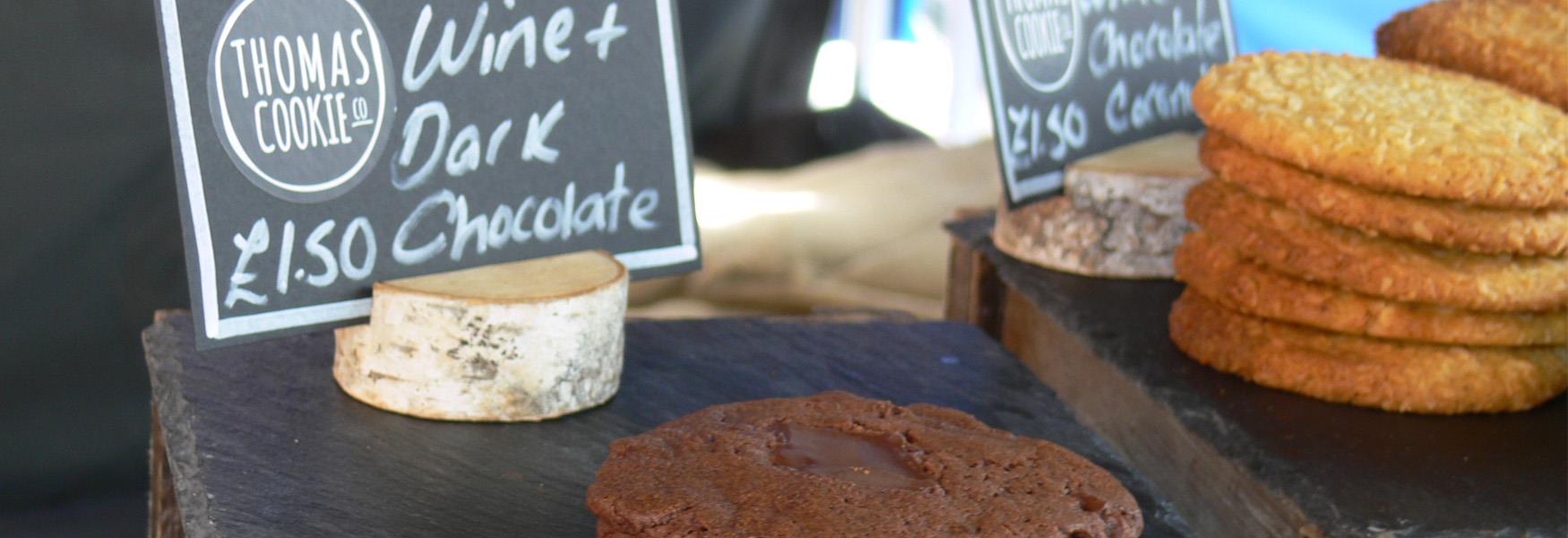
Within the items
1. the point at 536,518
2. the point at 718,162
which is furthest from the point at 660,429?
the point at 718,162

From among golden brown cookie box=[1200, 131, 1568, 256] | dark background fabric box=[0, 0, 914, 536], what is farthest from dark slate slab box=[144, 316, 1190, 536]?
dark background fabric box=[0, 0, 914, 536]

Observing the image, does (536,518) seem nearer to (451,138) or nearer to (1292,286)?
(451,138)

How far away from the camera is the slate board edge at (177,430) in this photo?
1.31m

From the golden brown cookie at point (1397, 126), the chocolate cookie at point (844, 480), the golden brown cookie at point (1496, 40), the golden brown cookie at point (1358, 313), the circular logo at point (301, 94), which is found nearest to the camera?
the chocolate cookie at point (844, 480)

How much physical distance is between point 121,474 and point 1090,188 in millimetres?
1806

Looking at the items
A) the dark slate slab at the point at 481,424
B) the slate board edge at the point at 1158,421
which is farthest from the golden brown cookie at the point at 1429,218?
the dark slate slab at the point at 481,424

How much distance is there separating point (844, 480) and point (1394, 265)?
842 mm

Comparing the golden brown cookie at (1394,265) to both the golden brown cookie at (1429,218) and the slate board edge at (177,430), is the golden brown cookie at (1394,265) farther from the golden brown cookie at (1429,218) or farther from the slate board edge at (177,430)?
the slate board edge at (177,430)

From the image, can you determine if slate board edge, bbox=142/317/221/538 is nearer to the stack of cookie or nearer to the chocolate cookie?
the chocolate cookie

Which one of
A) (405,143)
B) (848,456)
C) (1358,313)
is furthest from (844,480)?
(1358,313)

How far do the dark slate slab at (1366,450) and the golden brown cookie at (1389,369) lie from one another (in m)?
0.02

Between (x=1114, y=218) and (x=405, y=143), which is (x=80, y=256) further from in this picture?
(x=1114, y=218)

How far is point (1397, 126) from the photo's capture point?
168cm

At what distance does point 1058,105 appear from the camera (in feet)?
7.36
